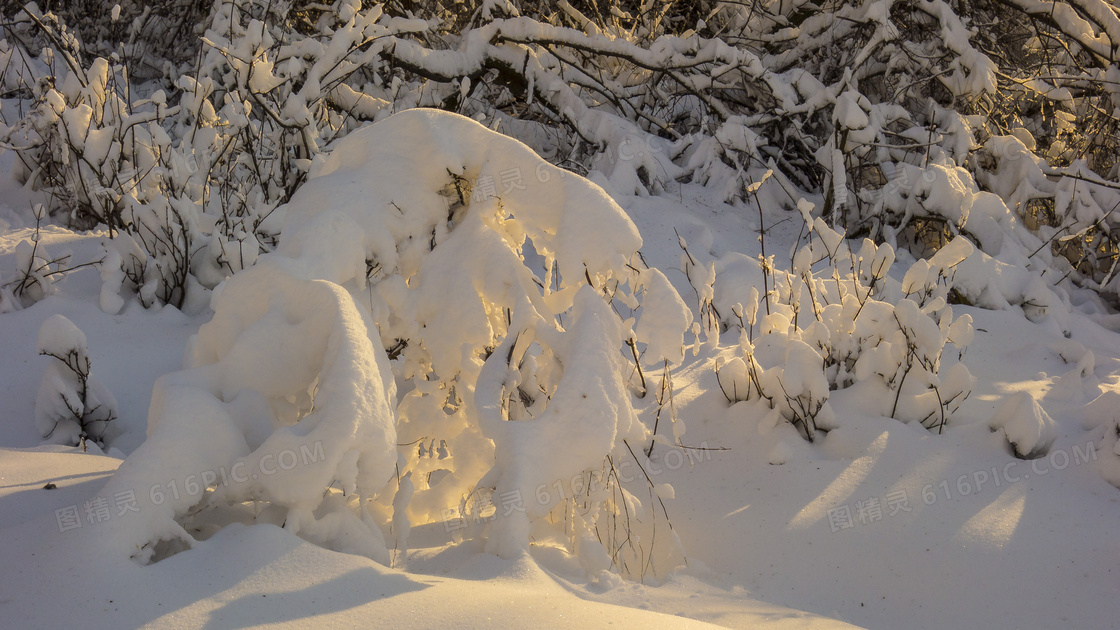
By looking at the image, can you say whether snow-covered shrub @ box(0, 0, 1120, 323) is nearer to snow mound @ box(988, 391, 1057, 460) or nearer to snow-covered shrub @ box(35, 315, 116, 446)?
snow-covered shrub @ box(35, 315, 116, 446)

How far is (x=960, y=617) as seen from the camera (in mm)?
2010

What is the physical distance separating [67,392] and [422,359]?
4.56 ft

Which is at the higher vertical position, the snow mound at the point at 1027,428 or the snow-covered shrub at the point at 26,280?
the snow-covered shrub at the point at 26,280

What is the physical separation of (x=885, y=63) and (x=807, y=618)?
499 cm

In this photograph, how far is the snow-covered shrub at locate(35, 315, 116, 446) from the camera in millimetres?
2686

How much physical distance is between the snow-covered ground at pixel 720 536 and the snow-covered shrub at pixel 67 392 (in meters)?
0.09

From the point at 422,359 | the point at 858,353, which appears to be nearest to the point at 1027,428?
the point at 858,353

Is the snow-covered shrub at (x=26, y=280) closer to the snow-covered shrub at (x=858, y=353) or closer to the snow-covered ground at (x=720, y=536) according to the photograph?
the snow-covered ground at (x=720, y=536)

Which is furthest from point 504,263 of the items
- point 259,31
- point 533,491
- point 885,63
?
point 885,63

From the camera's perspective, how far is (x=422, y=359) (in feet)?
A: 7.82

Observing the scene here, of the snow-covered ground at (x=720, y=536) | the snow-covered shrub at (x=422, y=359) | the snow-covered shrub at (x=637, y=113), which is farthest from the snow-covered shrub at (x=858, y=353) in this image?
the snow-covered shrub at (x=637, y=113)

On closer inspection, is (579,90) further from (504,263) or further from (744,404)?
(504,263)

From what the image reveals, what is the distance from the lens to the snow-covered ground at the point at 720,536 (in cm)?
150

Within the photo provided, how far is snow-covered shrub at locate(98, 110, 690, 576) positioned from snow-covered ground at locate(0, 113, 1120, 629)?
0.12m
